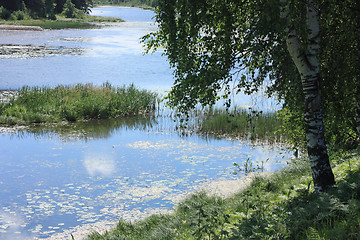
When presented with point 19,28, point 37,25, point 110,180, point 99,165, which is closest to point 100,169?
point 99,165

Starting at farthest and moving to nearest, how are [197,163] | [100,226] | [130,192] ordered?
[197,163]
[130,192]
[100,226]

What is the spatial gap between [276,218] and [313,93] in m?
2.93

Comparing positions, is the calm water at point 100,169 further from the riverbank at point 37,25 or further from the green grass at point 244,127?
the riverbank at point 37,25

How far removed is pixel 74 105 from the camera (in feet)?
86.4

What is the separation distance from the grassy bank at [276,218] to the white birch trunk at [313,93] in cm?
41

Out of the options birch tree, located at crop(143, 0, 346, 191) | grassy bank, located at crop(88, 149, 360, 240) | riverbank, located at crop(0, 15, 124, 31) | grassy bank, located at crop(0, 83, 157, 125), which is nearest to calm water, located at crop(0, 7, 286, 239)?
grassy bank, located at crop(0, 83, 157, 125)

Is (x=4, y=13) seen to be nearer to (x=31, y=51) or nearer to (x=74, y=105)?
(x=31, y=51)

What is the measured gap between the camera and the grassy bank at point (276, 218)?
6.57 meters

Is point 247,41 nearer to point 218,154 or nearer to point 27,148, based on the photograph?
point 218,154

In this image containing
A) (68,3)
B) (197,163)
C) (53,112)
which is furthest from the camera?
(68,3)

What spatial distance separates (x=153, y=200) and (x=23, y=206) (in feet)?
13.5

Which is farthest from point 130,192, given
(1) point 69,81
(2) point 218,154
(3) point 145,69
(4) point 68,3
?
(4) point 68,3

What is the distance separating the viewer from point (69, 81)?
37.5m

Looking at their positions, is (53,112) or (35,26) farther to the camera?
(35,26)
